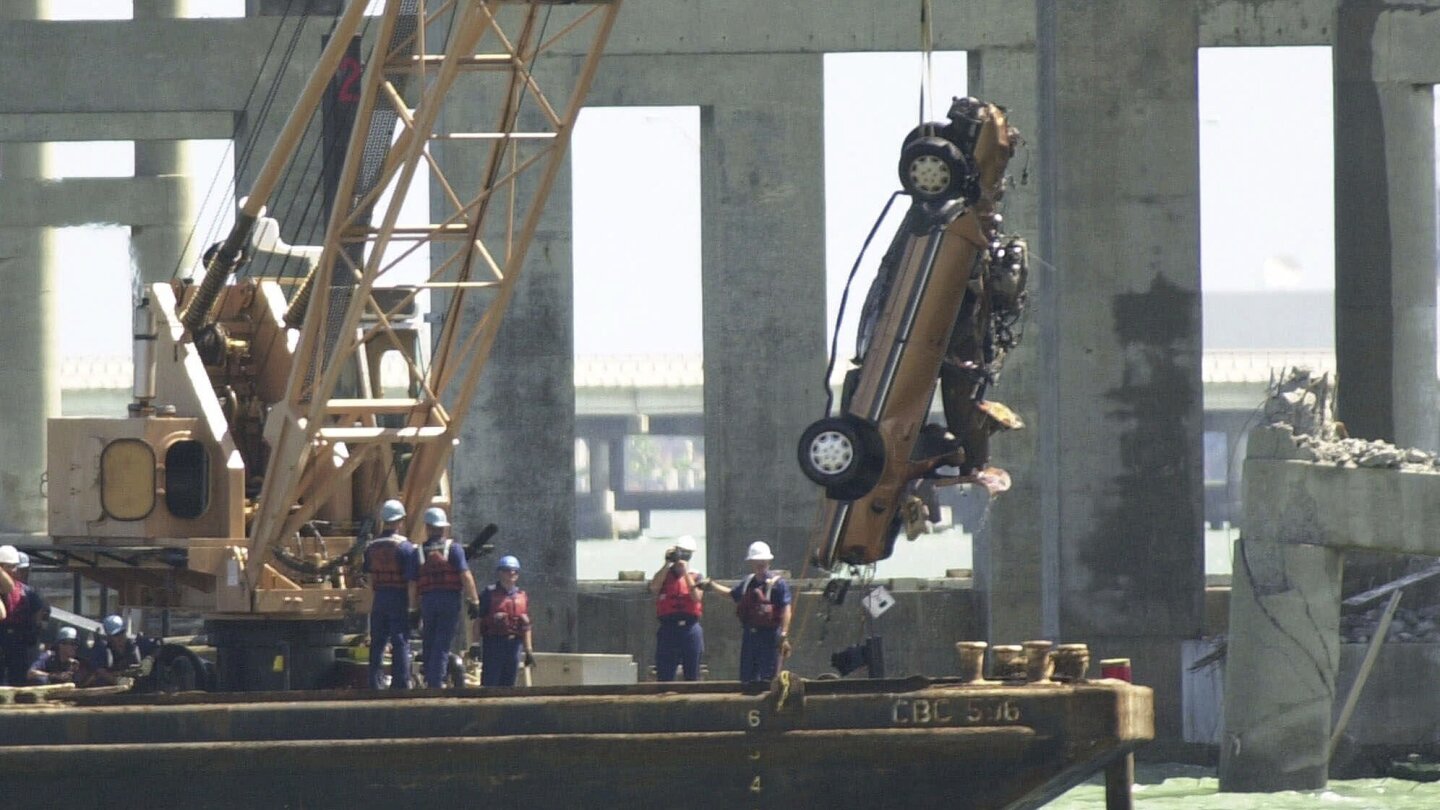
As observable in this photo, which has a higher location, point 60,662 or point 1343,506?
point 1343,506

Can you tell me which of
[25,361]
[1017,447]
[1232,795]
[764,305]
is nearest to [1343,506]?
[1232,795]

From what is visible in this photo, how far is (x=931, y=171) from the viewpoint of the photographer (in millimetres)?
20297

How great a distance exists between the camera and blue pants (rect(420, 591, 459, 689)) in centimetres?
1964

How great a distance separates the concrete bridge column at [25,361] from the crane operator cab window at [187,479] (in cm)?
2818

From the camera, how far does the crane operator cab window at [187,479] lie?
20.9 meters

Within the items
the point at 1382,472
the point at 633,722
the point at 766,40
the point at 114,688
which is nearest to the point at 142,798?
the point at 114,688

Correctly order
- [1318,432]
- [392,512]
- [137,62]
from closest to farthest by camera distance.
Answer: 1. [392,512]
2. [1318,432]
3. [137,62]

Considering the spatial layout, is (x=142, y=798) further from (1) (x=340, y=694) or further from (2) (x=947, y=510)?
(2) (x=947, y=510)

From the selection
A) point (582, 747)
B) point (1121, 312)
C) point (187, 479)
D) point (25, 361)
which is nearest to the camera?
point (582, 747)

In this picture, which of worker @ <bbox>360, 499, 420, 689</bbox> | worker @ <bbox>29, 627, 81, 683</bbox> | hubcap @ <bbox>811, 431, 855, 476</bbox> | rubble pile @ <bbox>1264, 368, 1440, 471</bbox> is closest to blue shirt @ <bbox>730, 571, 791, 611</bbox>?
hubcap @ <bbox>811, 431, 855, 476</bbox>

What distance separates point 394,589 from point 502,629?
87cm

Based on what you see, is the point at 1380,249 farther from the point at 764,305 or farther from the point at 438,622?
the point at 438,622

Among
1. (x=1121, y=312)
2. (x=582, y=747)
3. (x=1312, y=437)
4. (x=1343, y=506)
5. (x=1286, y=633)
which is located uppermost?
(x=1121, y=312)

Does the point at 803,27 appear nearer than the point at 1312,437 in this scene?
No
